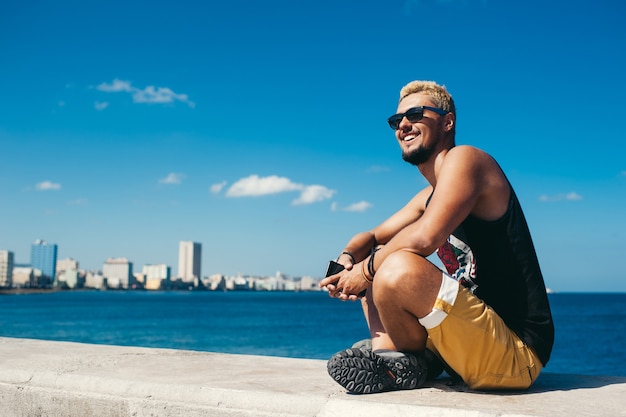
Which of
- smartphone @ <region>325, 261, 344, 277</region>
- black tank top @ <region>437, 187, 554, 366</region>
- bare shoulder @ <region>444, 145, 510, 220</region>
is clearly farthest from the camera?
smartphone @ <region>325, 261, 344, 277</region>

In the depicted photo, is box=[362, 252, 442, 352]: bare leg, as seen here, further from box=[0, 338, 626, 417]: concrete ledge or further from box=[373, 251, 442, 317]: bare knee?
box=[0, 338, 626, 417]: concrete ledge

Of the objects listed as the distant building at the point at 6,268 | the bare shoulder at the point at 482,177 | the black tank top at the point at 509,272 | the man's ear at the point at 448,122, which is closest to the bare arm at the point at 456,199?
the bare shoulder at the point at 482,177

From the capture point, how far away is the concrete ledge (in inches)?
98.7

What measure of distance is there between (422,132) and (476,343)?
1198mm

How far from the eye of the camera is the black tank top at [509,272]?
9.52 ft

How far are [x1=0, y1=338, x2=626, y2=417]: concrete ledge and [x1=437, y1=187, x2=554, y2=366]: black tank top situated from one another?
346 mm

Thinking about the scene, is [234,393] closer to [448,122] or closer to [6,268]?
[448,122]

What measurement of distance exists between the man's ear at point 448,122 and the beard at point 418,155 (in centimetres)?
14

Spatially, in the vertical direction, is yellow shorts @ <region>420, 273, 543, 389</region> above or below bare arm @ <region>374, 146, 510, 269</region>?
below

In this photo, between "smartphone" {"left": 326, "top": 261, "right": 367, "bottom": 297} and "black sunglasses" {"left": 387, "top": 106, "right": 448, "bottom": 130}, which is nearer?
"black sunglasses" {"left": 387, "top": 106, "right": 448, "bottom": 130}

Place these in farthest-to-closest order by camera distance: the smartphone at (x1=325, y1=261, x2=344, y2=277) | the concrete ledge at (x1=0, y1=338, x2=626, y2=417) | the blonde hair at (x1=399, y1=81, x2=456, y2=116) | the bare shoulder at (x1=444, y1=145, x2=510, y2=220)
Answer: the smartphone at (x1=325, y1=261, x2=344, y2=277) → the blonde hair at (x1=399, y1=81, x2=456, y2=116) → the bare shoulder at (x1=444, y1=145, x2=510, y2=220) → the concrete ledge at (x1=0, y1=338, x2=626, y2=417)

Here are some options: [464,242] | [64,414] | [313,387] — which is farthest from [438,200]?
[64,414]

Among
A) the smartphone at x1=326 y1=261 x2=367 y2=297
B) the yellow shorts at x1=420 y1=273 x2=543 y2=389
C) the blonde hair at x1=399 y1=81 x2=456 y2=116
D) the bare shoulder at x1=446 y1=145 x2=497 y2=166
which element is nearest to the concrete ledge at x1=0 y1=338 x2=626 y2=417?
the yellow shorts at x1=420 y1=273 x2=543 y2=389

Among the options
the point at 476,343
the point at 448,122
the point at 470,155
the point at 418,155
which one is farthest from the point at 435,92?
the point at 476,343
